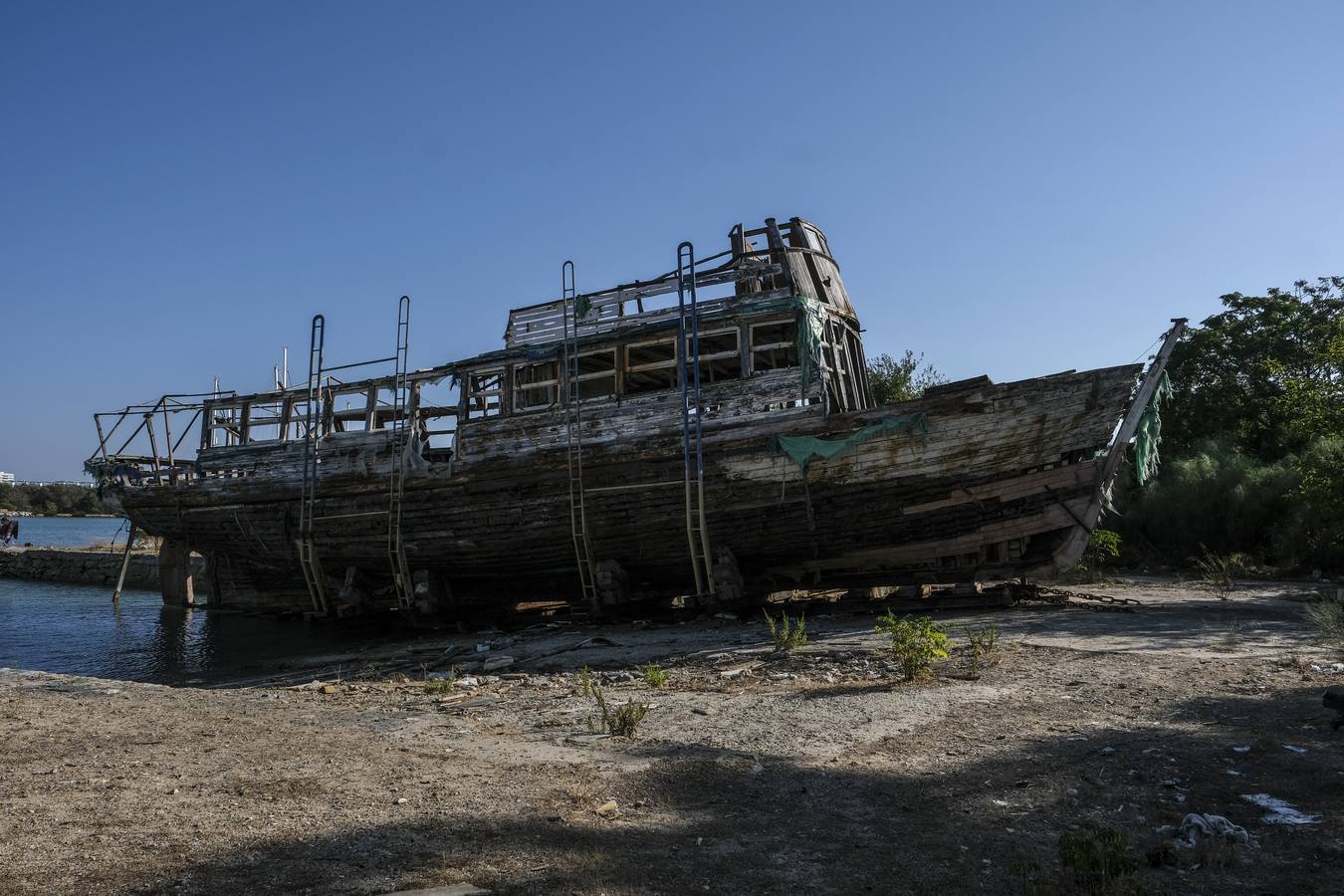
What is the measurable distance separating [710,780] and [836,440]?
25.9 feet

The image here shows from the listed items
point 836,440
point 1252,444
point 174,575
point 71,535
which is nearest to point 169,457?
point 174,575

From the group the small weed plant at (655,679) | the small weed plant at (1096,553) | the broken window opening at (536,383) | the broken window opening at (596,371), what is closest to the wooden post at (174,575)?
the broken window opening at (536,383)

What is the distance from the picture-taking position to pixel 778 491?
12.6m

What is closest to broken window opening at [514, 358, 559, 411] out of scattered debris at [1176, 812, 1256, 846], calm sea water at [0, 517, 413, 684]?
calm sea water at [0, 517, 413, 684]

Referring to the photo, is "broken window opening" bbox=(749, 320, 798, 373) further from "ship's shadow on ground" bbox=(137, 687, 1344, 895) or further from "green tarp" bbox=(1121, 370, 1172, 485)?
"ship's shadow on ground" bbox=(137, 687, 1344, 895)

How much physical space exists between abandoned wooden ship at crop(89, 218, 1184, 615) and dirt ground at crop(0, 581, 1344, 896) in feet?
11.8

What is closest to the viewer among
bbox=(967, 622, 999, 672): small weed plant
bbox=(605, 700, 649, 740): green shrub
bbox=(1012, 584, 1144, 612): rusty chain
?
bbox=(605, 700, 649, 740): green shrub

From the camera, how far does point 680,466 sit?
513 inches

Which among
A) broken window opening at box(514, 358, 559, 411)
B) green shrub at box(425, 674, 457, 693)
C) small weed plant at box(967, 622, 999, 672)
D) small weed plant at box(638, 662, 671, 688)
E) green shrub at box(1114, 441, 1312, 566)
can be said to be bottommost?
green shrub at box(425, 674, 457, 693)

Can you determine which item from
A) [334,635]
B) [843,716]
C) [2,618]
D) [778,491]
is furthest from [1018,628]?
[2,618]

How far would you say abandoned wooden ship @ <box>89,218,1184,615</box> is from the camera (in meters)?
11.9

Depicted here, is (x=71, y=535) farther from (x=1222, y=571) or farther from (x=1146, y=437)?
(x=1146, y=437)

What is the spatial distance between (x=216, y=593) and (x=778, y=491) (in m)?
13.7

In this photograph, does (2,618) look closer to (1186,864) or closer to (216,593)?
(216,593)
